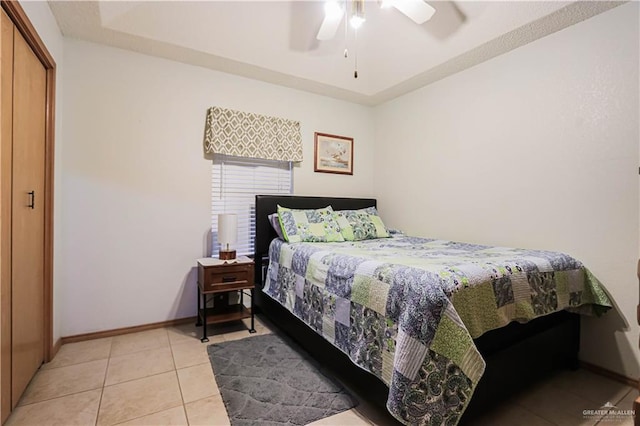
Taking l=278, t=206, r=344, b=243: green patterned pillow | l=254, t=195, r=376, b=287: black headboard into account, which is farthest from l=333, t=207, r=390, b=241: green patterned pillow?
l=254, t=195, r=376, b=287: black headboard

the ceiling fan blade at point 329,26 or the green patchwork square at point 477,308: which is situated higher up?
the ceiling fan blade at point 329,26

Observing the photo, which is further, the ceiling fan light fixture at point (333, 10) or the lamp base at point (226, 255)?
the lamp base at point (226, 255)

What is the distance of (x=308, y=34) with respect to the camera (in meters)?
2.90

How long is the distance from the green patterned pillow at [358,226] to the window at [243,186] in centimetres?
76

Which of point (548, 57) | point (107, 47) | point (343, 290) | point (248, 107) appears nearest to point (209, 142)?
point (248, 107)

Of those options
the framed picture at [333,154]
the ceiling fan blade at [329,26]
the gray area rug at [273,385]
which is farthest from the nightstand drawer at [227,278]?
the ceiling fan blade at [329,26]

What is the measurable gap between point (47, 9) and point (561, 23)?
3.59 m

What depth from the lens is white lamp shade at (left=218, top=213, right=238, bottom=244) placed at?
2.79 meters

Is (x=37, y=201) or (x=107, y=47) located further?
(x=107, y=47)

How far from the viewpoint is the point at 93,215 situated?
260 centimetres

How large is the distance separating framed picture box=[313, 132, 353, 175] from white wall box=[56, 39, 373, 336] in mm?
949

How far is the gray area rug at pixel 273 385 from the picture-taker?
5.53ft

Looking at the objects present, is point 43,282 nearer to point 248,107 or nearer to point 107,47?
point 107,47

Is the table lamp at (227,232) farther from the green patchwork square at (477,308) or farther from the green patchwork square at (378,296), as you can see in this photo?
the green patchwork square at (477,308)
